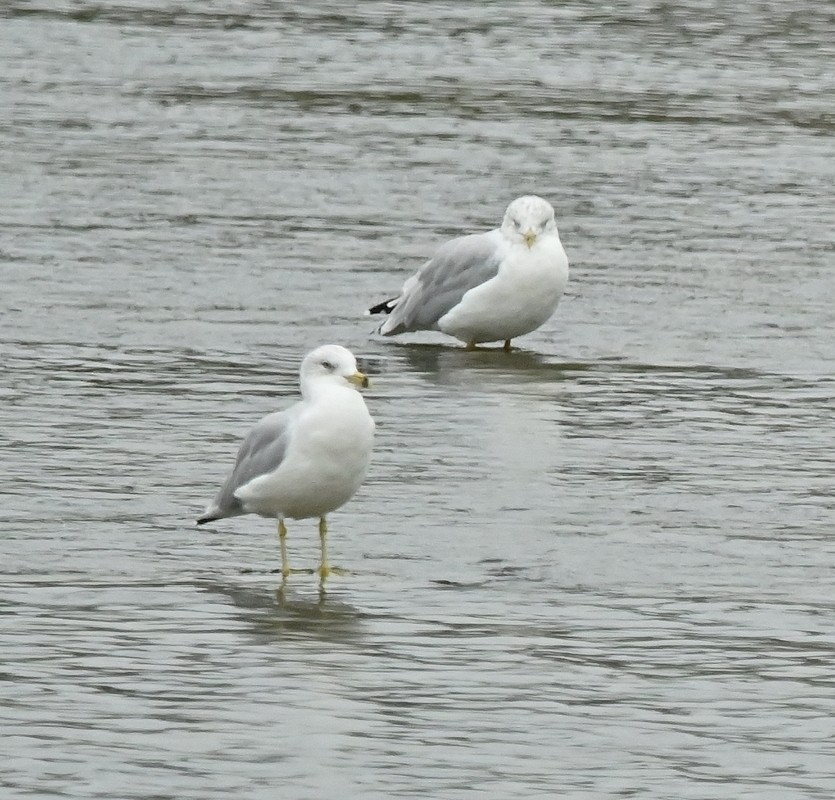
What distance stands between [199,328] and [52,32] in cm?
1546

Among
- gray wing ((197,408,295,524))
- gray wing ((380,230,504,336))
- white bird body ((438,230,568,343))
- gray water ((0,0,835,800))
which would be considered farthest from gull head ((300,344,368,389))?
gray wing ((380,230,504,336))

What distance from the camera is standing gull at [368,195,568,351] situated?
46.9 feet

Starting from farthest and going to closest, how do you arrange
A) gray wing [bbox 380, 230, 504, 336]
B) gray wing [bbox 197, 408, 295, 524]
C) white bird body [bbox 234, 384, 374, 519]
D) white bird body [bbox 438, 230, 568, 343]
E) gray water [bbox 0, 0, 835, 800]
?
gray wing [bbox 380, 230, 504, 336] → white bird body [bbox 438, 230, 568, 343] → gray wing [bbox 197, 408, 295, 524] → white bird body [bbox 234, 384, 374, 519] → gray water [bbox 0, 0, 835, 800]

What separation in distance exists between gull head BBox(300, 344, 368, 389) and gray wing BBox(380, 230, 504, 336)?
5.16m


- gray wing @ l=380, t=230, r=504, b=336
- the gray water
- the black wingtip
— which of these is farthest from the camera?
the black wingtip

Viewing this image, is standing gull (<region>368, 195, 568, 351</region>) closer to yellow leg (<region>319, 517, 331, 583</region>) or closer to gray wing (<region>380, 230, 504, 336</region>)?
gray wing (<region>380, 230, 504, 336</region>)

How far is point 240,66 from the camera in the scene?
2645 cm

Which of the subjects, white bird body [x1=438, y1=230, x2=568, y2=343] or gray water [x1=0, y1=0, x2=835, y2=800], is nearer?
gray water [x1=0, y1=0, x2=835, y2=800]

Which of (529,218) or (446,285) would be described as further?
(446,285)

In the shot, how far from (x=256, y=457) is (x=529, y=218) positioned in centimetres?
525

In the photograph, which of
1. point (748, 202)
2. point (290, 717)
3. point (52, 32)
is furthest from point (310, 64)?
point (290, 717)

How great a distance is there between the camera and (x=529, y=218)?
1440cm

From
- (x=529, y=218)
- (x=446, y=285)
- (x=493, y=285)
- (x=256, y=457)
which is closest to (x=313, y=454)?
(x=256, y=457)

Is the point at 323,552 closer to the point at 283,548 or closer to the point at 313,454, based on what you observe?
the point at 283,548
